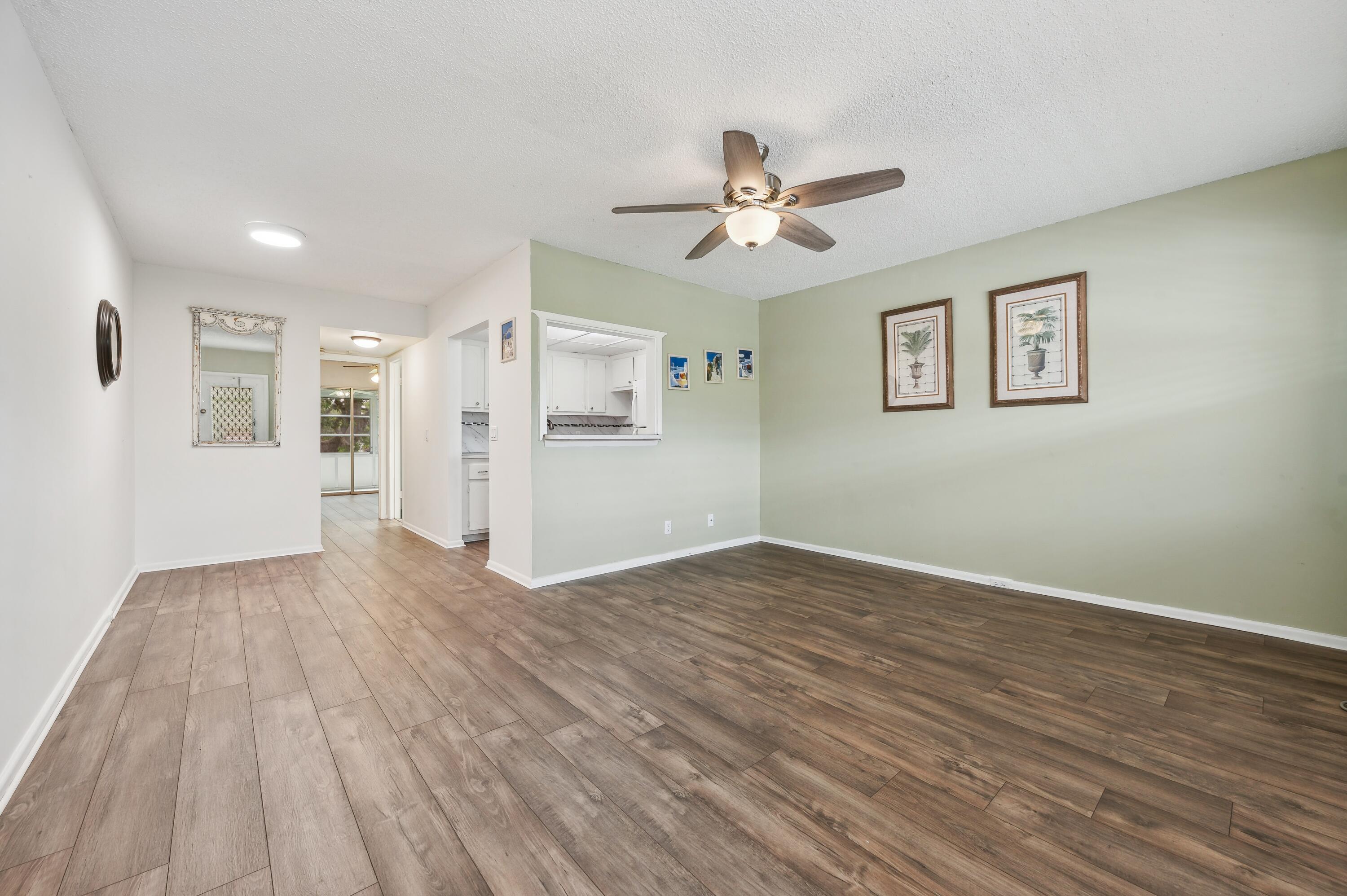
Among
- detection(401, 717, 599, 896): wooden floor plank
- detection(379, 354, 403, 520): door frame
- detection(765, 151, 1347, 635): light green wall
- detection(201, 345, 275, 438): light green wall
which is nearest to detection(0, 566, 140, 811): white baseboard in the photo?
detection(401, 717, 599, 896): wooden floor plank

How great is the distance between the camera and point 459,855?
137 cm

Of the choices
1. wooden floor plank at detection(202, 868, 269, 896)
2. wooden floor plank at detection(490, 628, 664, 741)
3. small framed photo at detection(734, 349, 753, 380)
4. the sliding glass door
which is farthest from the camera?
the sliding glass door

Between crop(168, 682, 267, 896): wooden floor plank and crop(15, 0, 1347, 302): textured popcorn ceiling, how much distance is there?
8.49ft

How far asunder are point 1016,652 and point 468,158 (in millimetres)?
3857

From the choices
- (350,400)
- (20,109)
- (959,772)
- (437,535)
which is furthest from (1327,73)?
(350,400)

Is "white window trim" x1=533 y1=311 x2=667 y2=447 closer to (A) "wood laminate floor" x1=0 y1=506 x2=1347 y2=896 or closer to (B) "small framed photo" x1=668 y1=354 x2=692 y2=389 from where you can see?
(B) "small framed photo" x1=668 y1=354 x2=692 y2=389

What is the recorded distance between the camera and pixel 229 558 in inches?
182

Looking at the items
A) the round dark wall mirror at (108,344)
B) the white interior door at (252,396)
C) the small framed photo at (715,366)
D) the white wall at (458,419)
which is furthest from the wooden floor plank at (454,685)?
the small framed photo at (715,366)

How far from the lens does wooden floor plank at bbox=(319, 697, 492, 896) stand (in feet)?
4.25

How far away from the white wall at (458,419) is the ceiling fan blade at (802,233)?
6.41 feet

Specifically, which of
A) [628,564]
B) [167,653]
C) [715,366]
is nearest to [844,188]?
[715,366]

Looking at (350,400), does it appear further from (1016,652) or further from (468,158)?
(1016,652)

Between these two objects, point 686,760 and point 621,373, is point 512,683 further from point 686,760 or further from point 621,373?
point 621,373

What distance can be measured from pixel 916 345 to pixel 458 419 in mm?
4402
